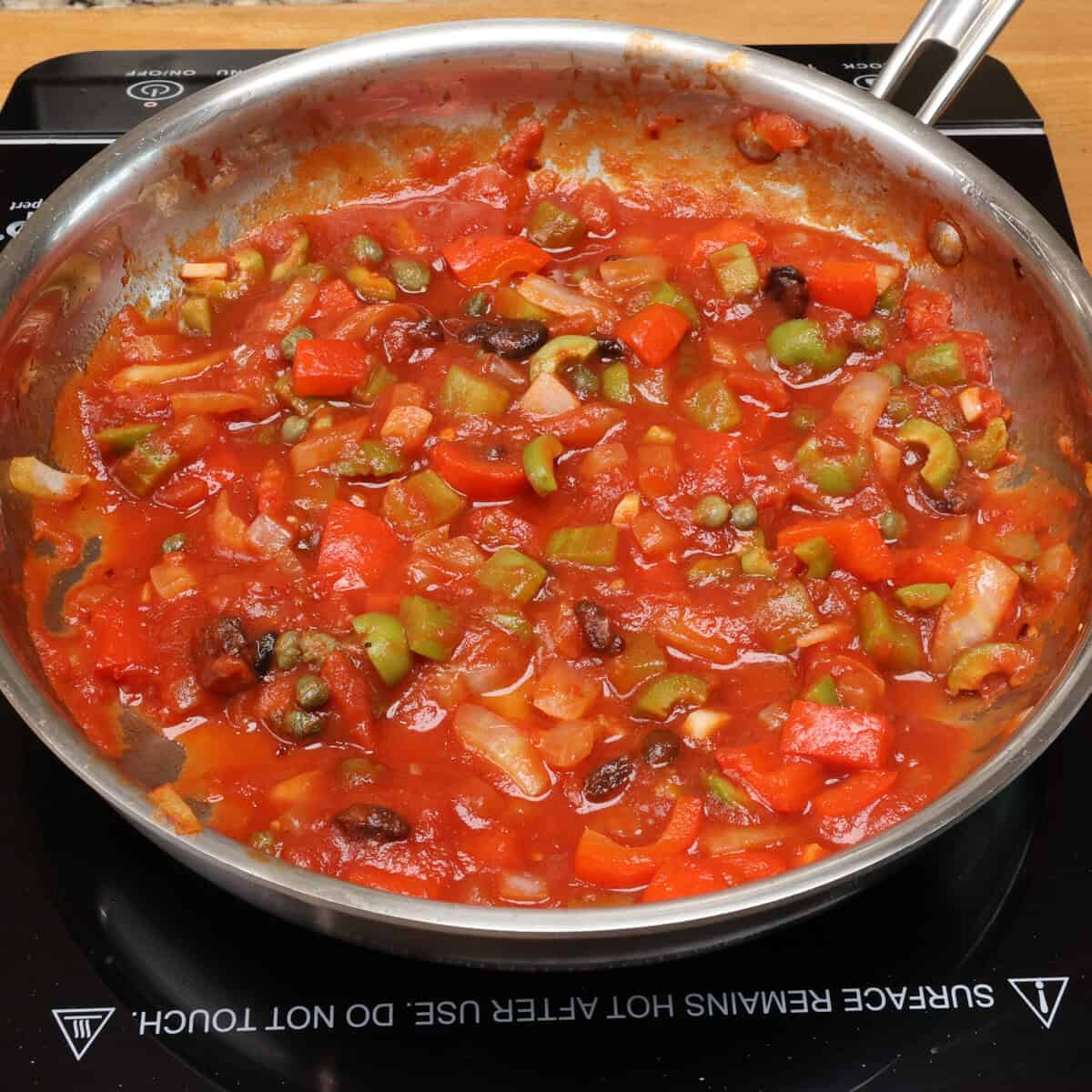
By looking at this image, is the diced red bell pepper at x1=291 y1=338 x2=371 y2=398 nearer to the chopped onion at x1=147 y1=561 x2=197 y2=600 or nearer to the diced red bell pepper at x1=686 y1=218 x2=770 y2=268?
the chopped onion at x1=147 y1=561 x2=197 y2=600

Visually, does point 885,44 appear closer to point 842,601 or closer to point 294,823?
point 842,601

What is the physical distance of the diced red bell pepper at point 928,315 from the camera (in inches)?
134

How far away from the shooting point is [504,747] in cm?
256

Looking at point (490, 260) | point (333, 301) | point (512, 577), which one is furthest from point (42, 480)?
point (490, 260)

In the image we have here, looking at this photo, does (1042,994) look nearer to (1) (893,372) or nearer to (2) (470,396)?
(1) (893,372)

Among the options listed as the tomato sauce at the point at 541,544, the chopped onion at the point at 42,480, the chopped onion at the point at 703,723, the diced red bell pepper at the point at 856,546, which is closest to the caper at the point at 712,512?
the tomato sauce at the point at 541,544

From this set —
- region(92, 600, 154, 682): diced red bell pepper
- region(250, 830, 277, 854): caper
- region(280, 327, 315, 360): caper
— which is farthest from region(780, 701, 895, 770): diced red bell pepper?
region(280, 327, 315, 360): caper

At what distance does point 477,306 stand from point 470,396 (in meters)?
0.39

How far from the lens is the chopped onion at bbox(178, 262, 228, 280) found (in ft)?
11.4

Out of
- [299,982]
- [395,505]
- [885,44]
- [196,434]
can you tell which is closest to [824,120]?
[885,44]

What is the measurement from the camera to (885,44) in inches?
162

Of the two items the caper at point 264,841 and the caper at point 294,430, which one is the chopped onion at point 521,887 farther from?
the caper at point 294,430

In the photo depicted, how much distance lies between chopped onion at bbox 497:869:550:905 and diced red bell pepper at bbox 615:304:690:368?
1.43 meters

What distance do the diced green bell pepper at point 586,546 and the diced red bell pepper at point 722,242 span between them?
3.32ft
